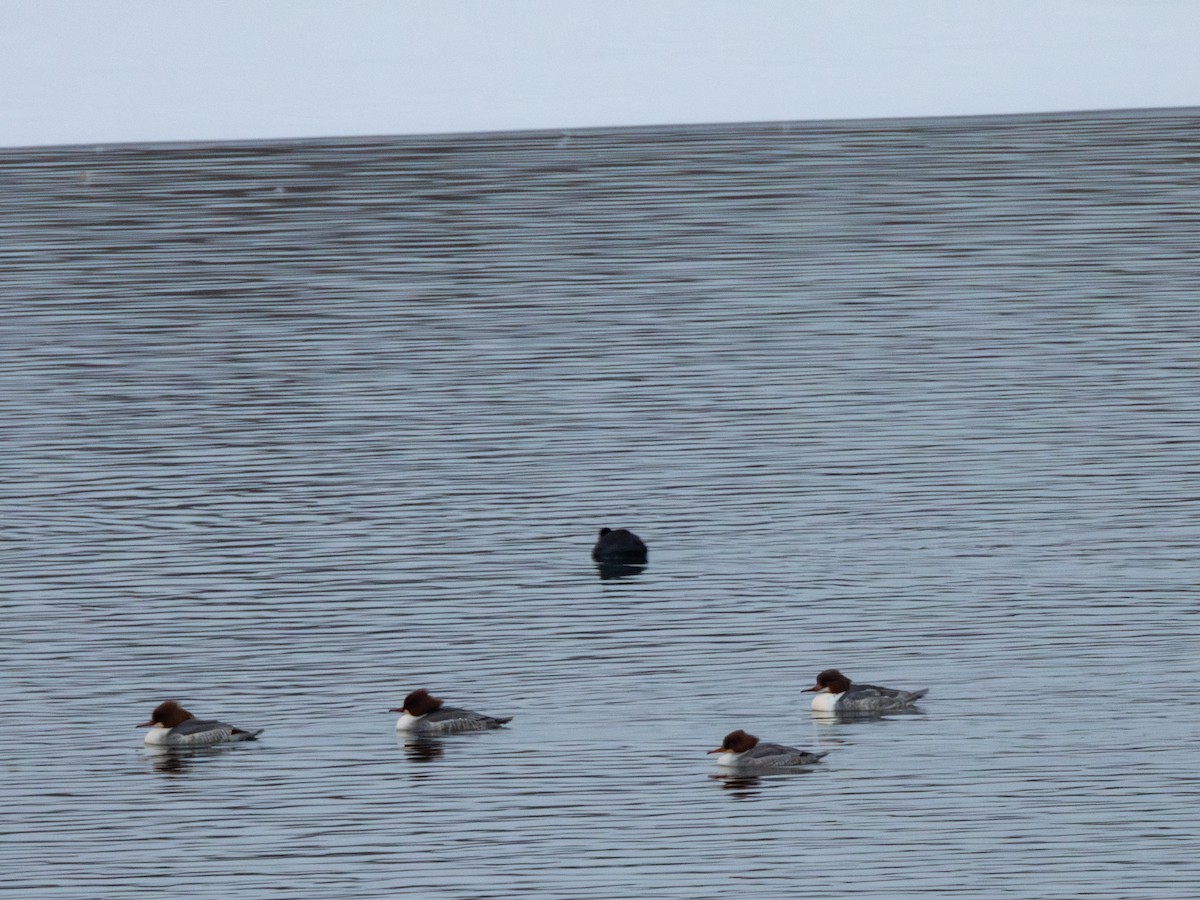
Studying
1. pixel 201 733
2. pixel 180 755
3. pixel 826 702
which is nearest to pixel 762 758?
pixel 826 702

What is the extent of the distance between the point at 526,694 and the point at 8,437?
855 centimetres

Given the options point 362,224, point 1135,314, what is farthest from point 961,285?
point 362,224

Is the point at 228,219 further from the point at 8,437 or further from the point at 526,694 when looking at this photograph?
the point at 526,694

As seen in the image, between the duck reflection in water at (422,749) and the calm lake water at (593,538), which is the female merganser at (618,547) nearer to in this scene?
the calm lake water at (593,538)

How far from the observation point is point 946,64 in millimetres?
37562

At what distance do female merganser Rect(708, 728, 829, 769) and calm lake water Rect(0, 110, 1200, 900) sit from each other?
0.11 metres

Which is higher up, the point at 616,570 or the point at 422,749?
the point at 616,570

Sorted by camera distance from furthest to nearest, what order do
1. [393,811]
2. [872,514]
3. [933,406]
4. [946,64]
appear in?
1. [946,64]
2. [933,406]
3. [872,514]
4. [393,811]

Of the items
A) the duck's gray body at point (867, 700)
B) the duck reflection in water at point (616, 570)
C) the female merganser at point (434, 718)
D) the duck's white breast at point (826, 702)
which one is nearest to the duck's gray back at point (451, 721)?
the female merganser at point (434, 718)

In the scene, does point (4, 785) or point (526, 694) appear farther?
point (526, 694)

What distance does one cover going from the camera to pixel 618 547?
1461 centimetres

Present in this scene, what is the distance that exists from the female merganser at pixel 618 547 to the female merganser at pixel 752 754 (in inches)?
144

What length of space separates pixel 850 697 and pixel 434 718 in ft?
6.58

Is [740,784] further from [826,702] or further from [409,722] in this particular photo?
[409,722]
